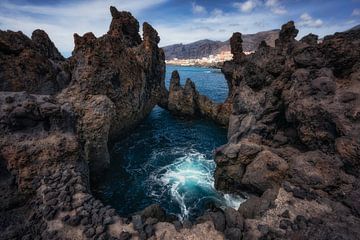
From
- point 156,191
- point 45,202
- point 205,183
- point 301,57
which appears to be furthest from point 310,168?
point 45,202

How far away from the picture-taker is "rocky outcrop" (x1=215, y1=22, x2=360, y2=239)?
10.3 m

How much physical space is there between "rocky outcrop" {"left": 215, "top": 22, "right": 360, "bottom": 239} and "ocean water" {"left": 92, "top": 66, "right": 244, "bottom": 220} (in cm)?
273

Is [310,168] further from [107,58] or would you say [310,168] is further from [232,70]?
[232,70]

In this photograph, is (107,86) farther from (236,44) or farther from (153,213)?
(236,44)

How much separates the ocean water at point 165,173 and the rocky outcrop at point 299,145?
2.73 meters

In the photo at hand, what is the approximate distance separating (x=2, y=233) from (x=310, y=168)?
54.0 feet

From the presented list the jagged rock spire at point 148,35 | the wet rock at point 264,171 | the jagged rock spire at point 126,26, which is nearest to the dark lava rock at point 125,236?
the wet rock at point 264,171

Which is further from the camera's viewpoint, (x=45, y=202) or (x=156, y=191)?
(x=156, y=191)

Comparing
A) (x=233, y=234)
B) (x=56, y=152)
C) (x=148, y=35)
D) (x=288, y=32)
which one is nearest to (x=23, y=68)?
(x=56, y=152)

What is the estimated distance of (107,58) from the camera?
2469cm

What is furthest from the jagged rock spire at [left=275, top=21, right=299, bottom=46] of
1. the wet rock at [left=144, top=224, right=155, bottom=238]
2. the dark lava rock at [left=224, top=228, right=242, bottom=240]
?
the wet rock at [left=144, top=224, right=155, bottom=238]

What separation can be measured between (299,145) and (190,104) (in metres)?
25.9

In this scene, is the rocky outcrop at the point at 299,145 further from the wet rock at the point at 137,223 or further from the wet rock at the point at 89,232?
the wet rock at the point at 89,232

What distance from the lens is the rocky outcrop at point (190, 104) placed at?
39.1m
